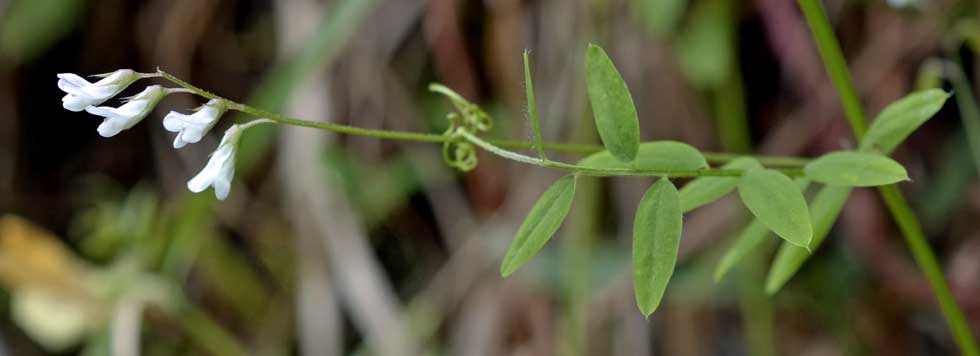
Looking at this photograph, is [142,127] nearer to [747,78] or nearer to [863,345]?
[747,78]

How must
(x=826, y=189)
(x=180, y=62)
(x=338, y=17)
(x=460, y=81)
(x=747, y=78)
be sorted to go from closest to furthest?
(x=826, y=189) < (x=338, y=17) < (x=747, y=78) < (x=460, y=81) < (x=180, y=62)

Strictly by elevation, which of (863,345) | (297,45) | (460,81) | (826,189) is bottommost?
(863,345)

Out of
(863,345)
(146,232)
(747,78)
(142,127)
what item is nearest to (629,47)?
(747,78)

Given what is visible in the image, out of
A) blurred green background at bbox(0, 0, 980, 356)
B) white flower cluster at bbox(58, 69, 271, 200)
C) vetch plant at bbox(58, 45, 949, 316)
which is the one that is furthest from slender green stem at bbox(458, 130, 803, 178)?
blurred green background at bbox(0, 0, 980, 356)

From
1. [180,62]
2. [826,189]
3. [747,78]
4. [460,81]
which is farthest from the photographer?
[180,62]

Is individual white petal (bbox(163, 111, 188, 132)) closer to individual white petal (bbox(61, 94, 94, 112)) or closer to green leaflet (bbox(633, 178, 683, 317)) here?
individual white petal (bbox(61, 94, 94, 112))
